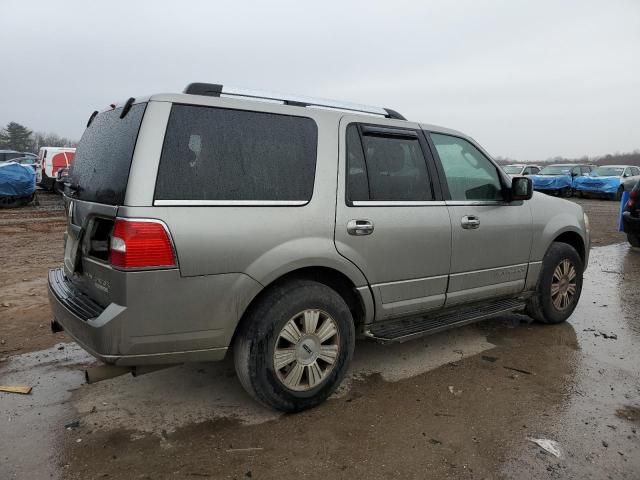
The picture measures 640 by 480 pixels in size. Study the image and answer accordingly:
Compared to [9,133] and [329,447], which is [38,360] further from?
[9,133]

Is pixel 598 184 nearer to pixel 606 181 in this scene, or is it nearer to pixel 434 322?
pixel 606 181

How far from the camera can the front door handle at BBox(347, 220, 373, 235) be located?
10.6 ft

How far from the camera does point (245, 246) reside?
280 cm

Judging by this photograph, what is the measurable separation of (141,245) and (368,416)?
176 centimetres

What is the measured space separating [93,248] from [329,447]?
178 centimetres

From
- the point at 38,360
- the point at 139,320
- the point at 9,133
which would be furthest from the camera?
the point at 9,133

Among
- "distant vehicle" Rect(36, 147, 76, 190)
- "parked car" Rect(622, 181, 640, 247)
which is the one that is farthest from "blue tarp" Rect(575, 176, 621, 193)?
"distant vehicle" Rect(36, 147, 76, 190)

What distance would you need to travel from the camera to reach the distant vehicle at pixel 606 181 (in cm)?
2264

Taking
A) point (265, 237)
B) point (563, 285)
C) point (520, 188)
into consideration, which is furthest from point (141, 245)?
point (563, 285)

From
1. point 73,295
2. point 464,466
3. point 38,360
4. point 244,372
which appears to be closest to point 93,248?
point 73,295

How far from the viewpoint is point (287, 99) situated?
329cm

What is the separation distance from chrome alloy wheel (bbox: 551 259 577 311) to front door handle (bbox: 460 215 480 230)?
4.41 ft

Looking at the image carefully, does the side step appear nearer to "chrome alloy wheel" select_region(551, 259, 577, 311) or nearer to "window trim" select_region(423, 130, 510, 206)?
"chrome alloy wheel" select_region(551, 259, 577, 311)

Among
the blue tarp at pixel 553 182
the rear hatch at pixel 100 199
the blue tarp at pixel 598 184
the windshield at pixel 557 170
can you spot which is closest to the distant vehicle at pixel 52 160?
the rear hatch at pixel 100 199
